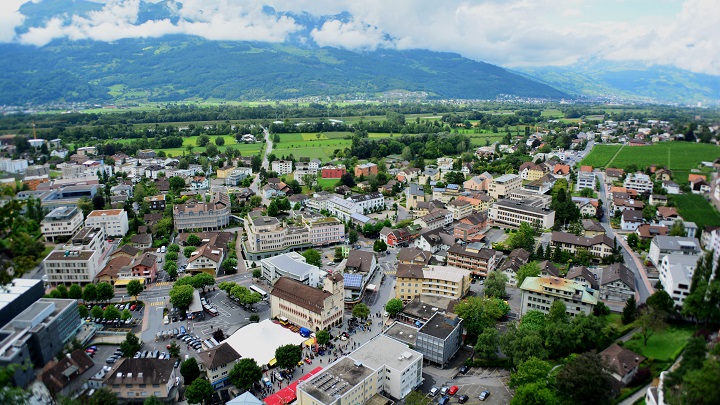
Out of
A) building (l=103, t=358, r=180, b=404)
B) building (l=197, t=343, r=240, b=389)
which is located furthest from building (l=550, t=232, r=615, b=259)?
building (l=103, t=358, r=180, b=404)

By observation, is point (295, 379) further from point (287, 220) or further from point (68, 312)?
point (287, 220)

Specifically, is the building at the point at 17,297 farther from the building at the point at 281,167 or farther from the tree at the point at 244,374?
the building at the point at 281,167

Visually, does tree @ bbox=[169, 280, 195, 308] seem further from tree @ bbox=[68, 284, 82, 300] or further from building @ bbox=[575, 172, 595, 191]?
building @ bbox=[575, 172, 595, 191]

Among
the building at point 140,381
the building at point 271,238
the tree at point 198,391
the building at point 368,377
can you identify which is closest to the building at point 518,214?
the building at point 271,238

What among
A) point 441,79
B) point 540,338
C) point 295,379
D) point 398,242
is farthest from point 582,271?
point 441,79

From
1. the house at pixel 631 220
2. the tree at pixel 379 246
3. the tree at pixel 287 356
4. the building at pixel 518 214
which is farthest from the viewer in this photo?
the building at pixel 518 214
